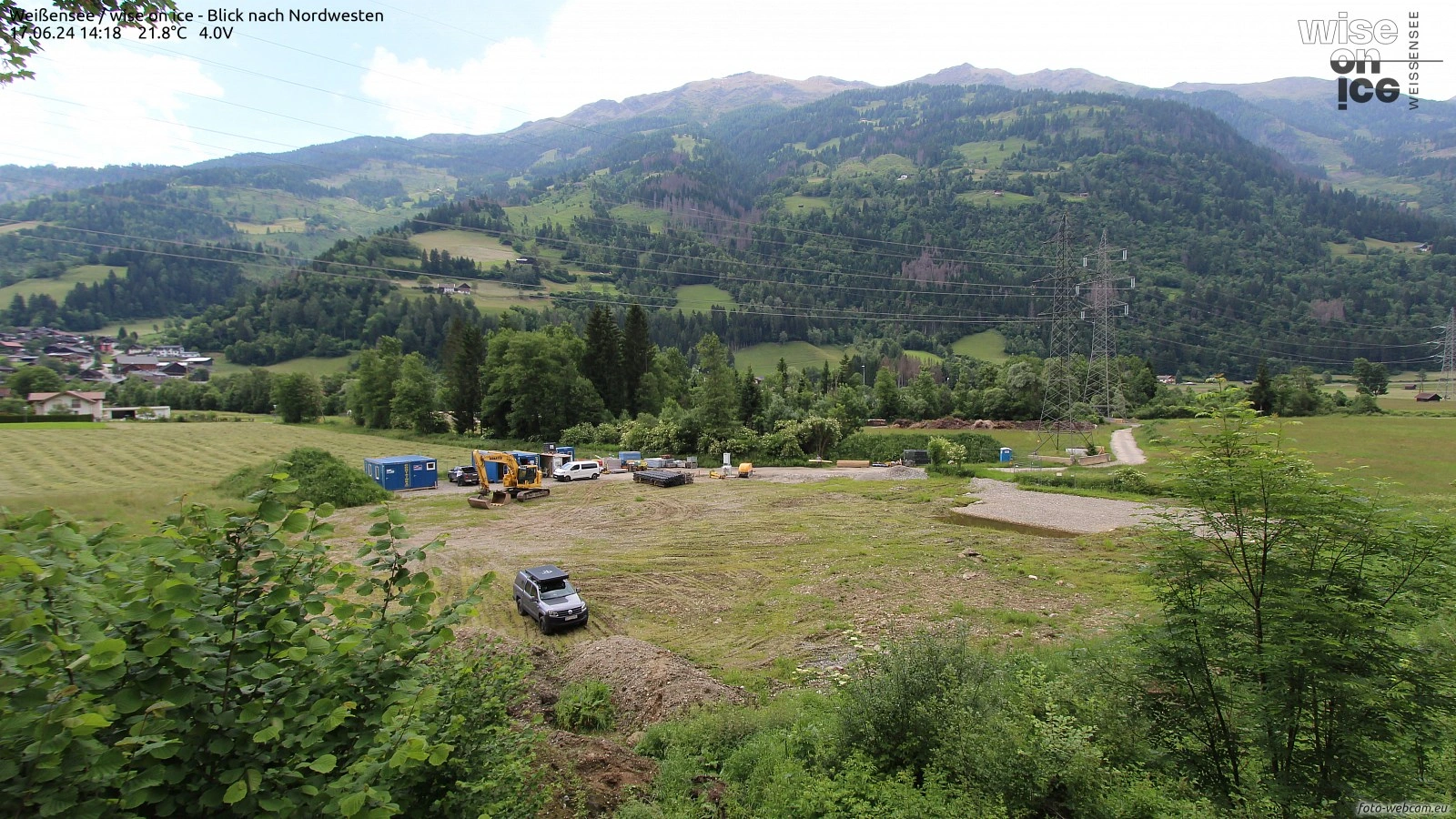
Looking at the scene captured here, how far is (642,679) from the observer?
1136cm

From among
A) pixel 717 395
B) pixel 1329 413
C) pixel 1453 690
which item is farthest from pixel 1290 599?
pixel 1329 413

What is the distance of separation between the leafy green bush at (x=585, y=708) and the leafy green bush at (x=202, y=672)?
7.24m

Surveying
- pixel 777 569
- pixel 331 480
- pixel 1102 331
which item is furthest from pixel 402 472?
pixel 1102 331

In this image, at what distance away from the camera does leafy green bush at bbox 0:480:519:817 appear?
217 centimetres

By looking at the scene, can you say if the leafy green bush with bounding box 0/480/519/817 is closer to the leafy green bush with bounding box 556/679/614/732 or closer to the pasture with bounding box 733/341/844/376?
the leafy green bush with bounding box 556/679/614/732

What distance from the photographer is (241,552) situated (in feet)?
9.93

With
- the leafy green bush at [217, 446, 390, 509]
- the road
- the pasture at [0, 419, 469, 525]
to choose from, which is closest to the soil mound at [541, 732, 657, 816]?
the pasture at [0, 419, 469, 525]

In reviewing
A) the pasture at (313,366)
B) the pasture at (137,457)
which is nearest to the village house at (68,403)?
the pasture at (137,457)

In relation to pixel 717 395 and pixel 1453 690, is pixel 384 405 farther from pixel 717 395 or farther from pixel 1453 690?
pixel 1453 690

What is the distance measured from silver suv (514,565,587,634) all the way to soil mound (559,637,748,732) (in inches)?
88.3

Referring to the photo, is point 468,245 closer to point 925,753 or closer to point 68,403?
point 68,403

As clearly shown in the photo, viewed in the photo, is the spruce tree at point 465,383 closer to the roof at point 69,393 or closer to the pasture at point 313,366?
the roof at point 69,393

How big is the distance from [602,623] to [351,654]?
1350 cm

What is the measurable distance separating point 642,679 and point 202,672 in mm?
9598
